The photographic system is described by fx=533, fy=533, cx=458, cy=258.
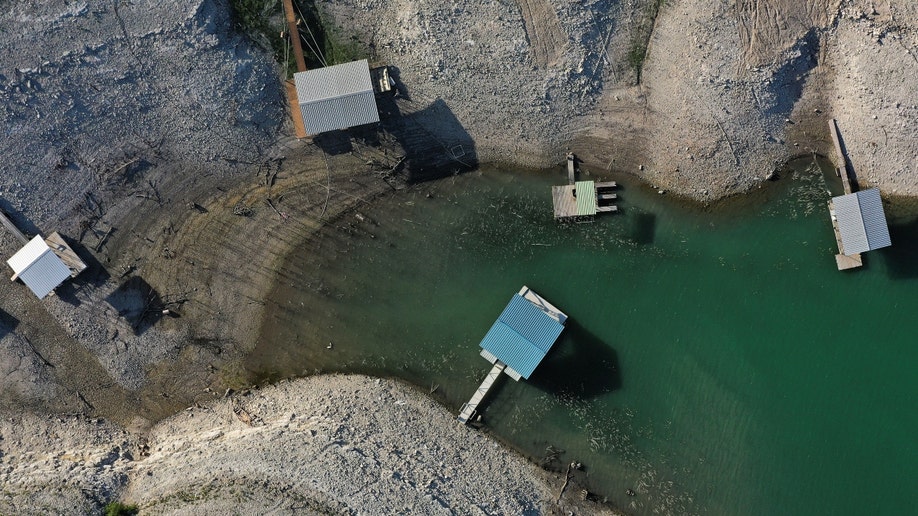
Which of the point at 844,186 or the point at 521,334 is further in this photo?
the point at 844,186

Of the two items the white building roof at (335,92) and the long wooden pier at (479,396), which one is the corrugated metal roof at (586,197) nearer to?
the long wooden pier at (479,396)

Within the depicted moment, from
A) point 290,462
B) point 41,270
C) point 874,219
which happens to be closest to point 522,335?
point 290,462

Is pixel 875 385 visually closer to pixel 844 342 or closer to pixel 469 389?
pixel 844 342

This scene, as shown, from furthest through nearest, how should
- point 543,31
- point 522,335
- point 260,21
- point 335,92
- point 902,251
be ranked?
point 902,251 < point 260,21 < point 543,31 < point 522,335 < point 335,92

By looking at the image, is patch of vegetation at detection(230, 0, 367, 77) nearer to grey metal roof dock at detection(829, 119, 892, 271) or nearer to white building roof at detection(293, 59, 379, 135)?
white building roof at detection(293, 59, 379, 135)

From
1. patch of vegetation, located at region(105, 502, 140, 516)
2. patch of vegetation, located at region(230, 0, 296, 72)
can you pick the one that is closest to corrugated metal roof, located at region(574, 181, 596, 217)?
patch of vegetation, located at region(230, 0, 296, 72)

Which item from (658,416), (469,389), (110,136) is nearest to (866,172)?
(658,416)

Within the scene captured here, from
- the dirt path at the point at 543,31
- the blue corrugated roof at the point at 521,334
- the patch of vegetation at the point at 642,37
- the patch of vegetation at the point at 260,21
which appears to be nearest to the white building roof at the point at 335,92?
the patch of vegetation at the point at 260,21

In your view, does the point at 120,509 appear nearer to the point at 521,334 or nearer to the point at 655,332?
the point at 521,334
